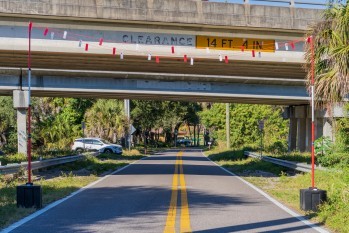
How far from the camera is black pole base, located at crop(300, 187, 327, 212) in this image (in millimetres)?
11656

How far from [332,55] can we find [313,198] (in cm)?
347

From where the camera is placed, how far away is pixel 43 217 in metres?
11.1

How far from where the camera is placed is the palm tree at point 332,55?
40.9 feet

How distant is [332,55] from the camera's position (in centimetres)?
1279

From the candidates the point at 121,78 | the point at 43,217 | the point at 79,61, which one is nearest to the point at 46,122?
the point at 121,78

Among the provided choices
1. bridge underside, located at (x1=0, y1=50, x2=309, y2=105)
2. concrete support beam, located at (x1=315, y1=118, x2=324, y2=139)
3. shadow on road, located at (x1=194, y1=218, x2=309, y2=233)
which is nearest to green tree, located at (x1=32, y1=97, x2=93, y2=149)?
bridge underside, located at (x1=0, y1=50, x2=309, y2=105)

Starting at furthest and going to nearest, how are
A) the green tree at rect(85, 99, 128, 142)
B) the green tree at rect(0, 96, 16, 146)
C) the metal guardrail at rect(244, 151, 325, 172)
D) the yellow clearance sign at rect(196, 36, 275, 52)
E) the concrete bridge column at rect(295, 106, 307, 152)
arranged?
1. the green tree at rect(85, 99, 128, 142)
2. the green tree at rect(0, 96, 16, 146)
3. the concrete bridge column at rect(295, 106, 307, 152)
4. the metal guardrail at rect(244, 151, 325, 172)
5. the yellow clearance sign at rect(196, 36, 275, 52)

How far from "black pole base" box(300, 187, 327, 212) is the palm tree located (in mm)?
2404

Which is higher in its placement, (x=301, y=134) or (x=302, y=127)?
(x=302, y=127)

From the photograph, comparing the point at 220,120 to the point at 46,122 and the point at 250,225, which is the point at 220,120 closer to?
the point at 46,122

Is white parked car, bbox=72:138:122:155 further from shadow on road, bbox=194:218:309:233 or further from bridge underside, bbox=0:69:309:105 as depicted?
shadow on road, bbox=194:218:309:233

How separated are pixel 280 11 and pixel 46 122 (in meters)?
30.9

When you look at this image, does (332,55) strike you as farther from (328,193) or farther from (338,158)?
(328,193)

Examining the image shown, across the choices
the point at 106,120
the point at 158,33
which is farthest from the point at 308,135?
the point at 106,120
